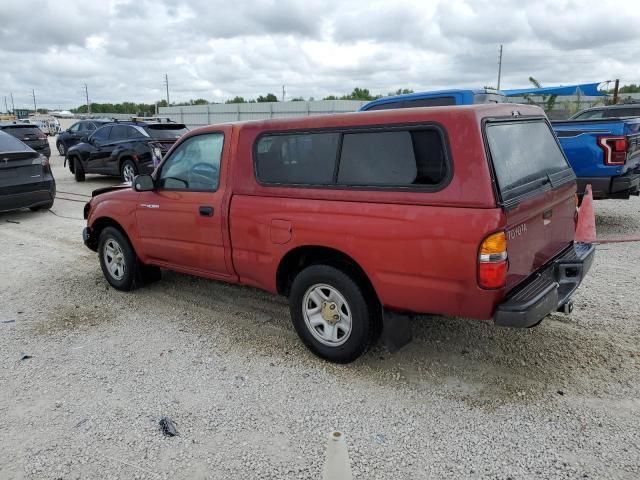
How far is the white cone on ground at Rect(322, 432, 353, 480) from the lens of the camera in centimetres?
204

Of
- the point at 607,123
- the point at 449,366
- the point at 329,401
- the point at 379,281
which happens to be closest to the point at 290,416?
the point at 329,401

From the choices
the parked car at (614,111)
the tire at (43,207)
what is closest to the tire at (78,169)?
the tire at (43,207)

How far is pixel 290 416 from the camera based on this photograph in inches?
128

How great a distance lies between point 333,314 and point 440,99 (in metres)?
5.25

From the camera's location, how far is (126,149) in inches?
512

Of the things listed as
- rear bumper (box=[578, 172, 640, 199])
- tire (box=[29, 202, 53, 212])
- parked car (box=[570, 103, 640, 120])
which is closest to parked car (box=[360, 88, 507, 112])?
rear bumper (box=[578, 172, 640, 199])

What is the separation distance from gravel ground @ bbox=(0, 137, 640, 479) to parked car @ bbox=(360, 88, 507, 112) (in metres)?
3.45

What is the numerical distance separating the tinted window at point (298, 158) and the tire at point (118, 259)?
2.09m

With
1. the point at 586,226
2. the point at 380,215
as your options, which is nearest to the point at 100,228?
the point at 380,215

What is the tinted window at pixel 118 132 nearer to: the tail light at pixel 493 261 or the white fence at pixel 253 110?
the tail light at pixel 493 261

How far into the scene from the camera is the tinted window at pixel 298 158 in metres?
3.71

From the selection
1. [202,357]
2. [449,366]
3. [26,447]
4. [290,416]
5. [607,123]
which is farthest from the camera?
[607,123]

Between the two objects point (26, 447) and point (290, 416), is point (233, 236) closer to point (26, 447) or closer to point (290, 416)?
point (290, 416)

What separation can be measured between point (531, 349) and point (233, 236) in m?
2.51
